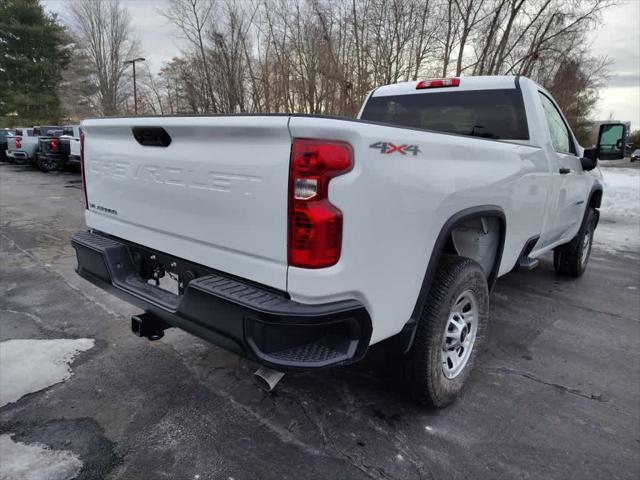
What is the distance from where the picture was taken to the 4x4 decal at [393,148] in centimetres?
179

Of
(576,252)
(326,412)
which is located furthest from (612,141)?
(326,412)

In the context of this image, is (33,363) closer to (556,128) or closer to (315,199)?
(315,199)

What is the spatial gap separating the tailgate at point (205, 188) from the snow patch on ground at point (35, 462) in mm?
1132

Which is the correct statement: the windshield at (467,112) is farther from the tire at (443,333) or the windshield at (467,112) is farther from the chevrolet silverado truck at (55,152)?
the chevrolet silverado truck at (55,152)

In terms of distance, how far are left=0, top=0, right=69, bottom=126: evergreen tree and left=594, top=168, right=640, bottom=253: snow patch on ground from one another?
152 feet

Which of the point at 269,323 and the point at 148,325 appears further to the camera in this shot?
the point at 148,325

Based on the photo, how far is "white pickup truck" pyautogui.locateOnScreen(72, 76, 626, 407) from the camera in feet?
5.73

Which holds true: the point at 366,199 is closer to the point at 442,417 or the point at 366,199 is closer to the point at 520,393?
the point at 442,417

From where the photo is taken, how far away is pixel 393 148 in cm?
186

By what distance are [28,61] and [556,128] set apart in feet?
162

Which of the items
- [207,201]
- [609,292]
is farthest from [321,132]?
[609,292]

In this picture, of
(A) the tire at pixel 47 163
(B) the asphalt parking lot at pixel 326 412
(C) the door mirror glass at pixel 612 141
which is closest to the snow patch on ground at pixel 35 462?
(B) the asphalt parking lot at pixel 326 412

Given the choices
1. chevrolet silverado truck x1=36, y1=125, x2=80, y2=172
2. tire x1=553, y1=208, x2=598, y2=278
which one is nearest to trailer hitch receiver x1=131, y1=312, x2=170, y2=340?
tire x1=553, y1=208, x2=598, y2=278

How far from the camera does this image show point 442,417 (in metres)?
2.64
